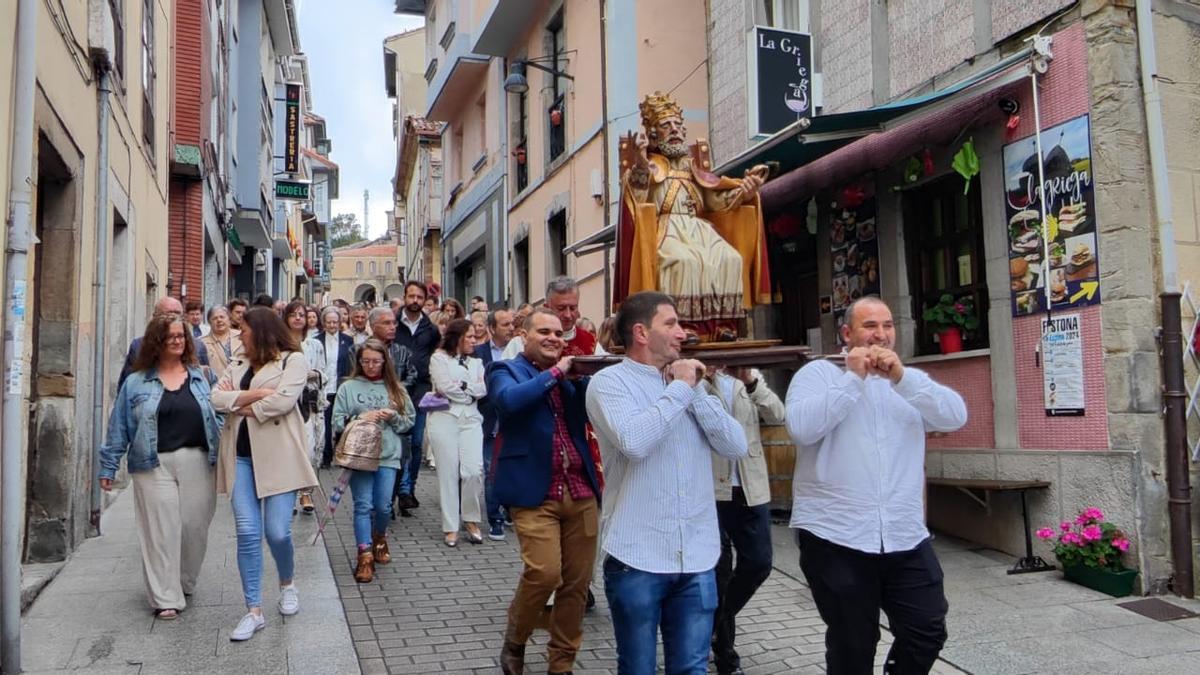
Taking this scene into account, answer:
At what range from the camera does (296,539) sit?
791 centimetres

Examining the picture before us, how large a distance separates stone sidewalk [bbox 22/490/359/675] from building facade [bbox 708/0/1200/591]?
4.92 meters

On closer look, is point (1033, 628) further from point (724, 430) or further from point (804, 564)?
point (724, 430)

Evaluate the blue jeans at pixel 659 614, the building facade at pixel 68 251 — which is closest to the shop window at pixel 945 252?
the blue jeans at pixel 659 614

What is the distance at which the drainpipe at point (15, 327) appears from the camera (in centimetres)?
468

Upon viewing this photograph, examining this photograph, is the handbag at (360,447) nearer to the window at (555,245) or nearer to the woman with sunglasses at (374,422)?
the woman with sunglasses at (374,422)

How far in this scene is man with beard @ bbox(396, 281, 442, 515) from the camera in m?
9.09

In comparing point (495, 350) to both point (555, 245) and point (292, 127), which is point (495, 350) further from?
point (292, 127)

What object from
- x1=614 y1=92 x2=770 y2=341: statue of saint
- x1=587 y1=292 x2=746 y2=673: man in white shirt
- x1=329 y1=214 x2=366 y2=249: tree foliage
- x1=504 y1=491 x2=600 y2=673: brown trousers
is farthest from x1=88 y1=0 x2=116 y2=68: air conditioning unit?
x1=329 y1=214 x2=366 y2=249: tree foliage

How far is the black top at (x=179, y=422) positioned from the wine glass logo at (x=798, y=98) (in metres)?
6.29

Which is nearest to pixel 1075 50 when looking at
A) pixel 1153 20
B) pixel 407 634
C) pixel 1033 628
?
pixel 1153 20

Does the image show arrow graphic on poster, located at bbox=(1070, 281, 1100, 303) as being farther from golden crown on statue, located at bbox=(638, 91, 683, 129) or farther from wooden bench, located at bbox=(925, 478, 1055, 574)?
golden crown on statue, located at bbox=(638, 91, 683, 129)

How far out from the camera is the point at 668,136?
4.86 metres

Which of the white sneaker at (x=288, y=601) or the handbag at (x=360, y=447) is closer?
the white sneaker at (x=288, y=601)

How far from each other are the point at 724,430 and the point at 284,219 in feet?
107
